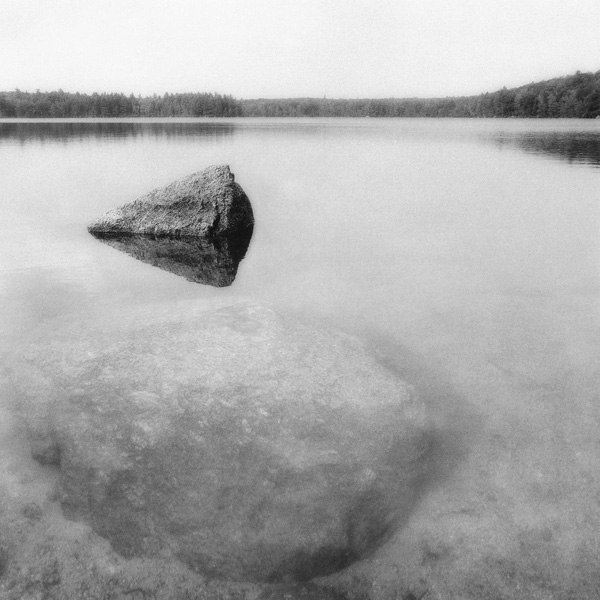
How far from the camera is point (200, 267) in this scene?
10.8m

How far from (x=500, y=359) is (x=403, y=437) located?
2435 millimetres

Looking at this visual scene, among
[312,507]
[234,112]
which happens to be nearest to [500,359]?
[312,507]

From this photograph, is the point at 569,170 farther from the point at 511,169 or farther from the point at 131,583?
the point at 131,583

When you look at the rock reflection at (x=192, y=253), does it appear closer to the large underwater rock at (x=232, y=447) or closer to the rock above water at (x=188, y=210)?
the rock above water at (x=188, y=210)

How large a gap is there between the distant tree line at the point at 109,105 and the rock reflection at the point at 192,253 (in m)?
135

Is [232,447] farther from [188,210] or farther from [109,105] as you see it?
[109,105]

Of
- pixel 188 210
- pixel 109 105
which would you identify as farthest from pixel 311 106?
pixel 188 210

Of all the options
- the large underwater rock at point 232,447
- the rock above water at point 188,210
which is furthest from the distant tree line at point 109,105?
the large underwater rock at point 232,447

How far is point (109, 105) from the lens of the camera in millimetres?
138375

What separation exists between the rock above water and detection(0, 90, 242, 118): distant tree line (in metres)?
134

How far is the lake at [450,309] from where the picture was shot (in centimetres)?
380

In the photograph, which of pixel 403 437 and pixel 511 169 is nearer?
pixel 403 437

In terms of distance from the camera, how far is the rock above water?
1298 centimetres

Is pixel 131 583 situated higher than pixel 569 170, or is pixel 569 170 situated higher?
pixel 569 170
